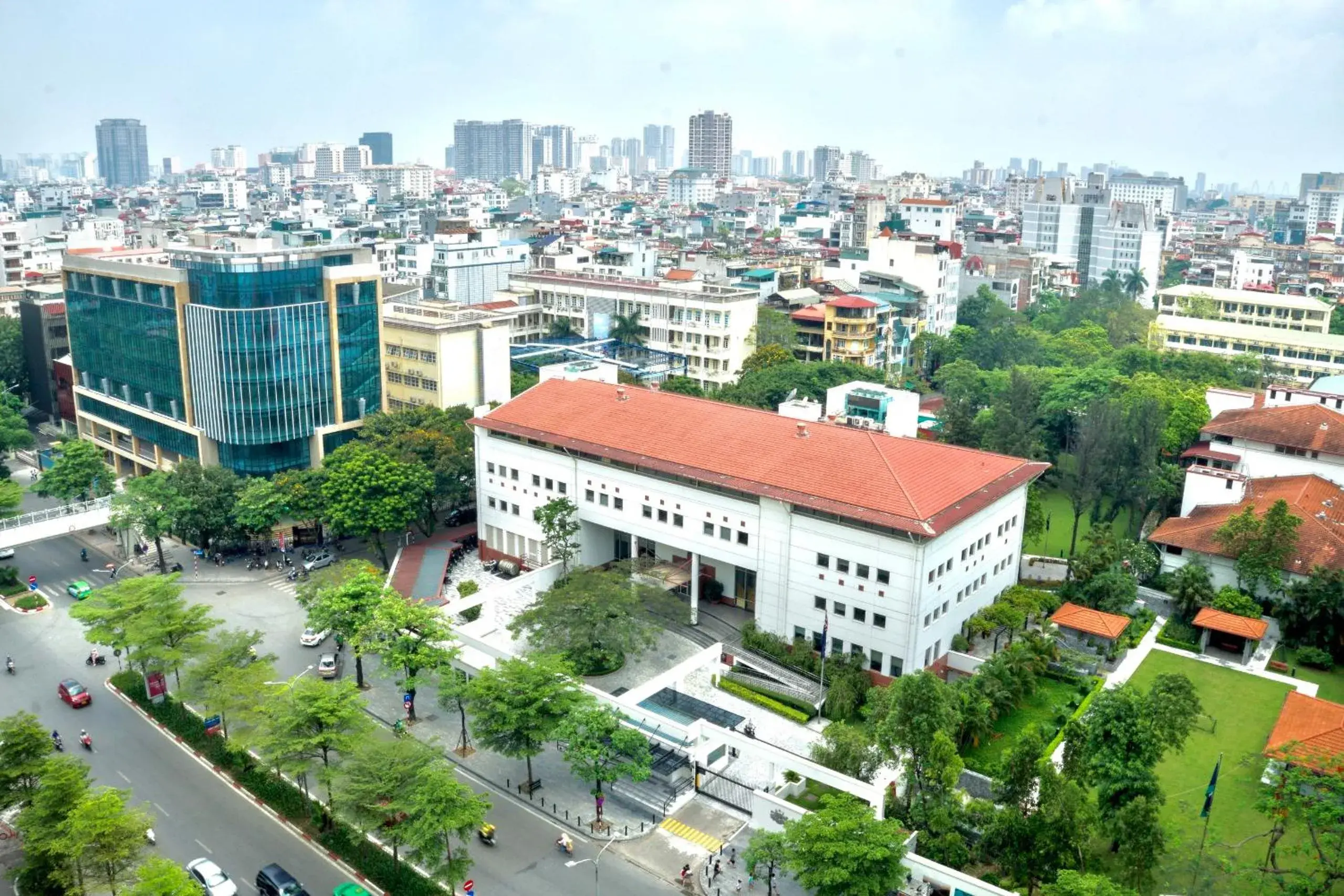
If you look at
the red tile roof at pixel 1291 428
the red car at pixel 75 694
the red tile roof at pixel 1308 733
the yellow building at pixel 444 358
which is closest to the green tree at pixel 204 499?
the yellow building at pixel 444 358

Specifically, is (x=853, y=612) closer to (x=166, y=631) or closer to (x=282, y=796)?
(x=282, y=796)

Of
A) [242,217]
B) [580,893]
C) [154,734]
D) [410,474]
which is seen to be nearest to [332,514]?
[410,474]

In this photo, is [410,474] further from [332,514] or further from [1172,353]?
[1172,353]

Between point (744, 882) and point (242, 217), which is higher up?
point (242, 217)

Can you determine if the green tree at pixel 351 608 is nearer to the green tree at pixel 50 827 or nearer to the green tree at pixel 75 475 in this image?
the green tree at pixel 50 827

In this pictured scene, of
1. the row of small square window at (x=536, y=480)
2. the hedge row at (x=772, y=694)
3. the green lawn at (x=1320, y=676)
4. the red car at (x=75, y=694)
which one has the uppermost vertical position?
the row of small square window at (x=536, y=480)

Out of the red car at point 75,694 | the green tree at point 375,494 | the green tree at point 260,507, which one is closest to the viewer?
the red car at point 75,694
